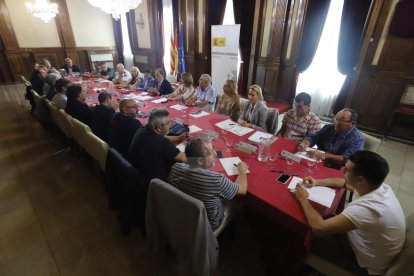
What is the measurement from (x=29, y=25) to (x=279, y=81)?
30.1ft

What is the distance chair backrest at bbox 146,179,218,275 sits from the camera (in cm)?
114

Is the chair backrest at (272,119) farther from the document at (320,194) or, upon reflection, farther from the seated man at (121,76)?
the seated man at (121,76)

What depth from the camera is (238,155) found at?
1823mm

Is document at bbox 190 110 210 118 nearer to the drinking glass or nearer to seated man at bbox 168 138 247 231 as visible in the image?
the drinking glass

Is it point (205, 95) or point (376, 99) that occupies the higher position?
point (205, 95)

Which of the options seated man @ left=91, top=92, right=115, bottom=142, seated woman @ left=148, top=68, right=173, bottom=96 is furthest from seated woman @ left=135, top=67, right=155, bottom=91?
seated man @ left=91, top=92, right=115, bottom=142

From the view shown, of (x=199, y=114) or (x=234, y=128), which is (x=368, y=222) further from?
(x=199, y=114)

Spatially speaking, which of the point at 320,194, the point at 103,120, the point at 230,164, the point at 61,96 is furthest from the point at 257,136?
the point at 61,96

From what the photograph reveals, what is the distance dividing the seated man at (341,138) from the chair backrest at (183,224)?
3.86 ft

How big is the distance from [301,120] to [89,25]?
10173mm

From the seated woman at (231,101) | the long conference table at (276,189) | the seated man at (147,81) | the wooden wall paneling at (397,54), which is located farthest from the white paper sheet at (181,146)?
the wooden wall paneling at (397,54)

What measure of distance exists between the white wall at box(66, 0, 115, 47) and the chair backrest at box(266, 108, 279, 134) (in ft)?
31.3

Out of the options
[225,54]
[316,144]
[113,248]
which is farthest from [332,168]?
[225,54]

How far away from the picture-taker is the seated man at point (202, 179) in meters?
1.25
